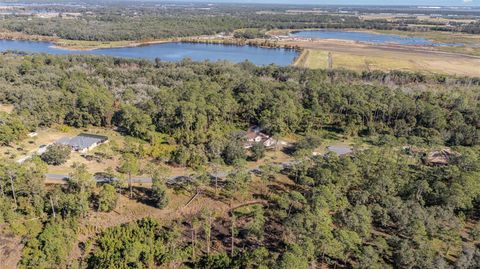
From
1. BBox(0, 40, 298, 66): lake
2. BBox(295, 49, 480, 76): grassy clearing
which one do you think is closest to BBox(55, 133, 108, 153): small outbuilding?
BBox(0, 40, 298, 66): lake

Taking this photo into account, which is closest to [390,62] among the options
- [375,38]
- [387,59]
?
[387,59]

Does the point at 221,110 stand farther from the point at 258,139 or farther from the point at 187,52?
the point at 187,52

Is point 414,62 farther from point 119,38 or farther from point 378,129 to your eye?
point 119,38

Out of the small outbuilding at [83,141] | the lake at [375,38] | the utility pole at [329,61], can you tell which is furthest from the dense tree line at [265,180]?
the lake at [375,38]

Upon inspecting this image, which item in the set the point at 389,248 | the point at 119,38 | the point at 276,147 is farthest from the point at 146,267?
the point at 119,38

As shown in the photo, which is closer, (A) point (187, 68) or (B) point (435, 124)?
(B) point (435, 124)

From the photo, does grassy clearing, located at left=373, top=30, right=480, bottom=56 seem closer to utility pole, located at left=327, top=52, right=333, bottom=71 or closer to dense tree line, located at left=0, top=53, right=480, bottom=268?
utility pole, located at left=327, top=52, right=333, bottom=71

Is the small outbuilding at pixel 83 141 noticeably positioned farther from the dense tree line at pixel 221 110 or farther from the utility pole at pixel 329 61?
the utility pole at pixel 329 61
